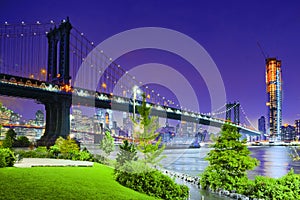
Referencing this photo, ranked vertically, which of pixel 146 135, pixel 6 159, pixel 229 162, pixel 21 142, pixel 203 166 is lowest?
pixel 203 166

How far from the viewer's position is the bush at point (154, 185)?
60.8 feet

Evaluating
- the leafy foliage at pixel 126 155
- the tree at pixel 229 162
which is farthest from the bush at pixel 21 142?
the tree at pixel 229 162

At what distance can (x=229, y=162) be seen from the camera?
22266 millimetres

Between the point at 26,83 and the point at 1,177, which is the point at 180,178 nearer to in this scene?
the point at 1,177

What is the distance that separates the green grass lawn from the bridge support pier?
1519 inches

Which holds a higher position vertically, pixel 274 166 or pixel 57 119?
pixel 57 119

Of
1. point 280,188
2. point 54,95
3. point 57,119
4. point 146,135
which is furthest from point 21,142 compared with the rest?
point 280,188

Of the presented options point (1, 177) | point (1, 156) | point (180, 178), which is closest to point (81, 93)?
point (180, 178)

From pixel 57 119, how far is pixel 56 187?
44130 millimetres

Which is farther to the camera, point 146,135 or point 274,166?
point 274,166

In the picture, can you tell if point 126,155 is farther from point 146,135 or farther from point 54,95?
point 54,95

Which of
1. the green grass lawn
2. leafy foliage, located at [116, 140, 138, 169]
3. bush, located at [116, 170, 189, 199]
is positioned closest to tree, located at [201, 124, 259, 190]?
bush, located at [116, 170, 189, 199]

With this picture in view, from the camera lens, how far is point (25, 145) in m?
54.0

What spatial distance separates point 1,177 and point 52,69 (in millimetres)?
54072
